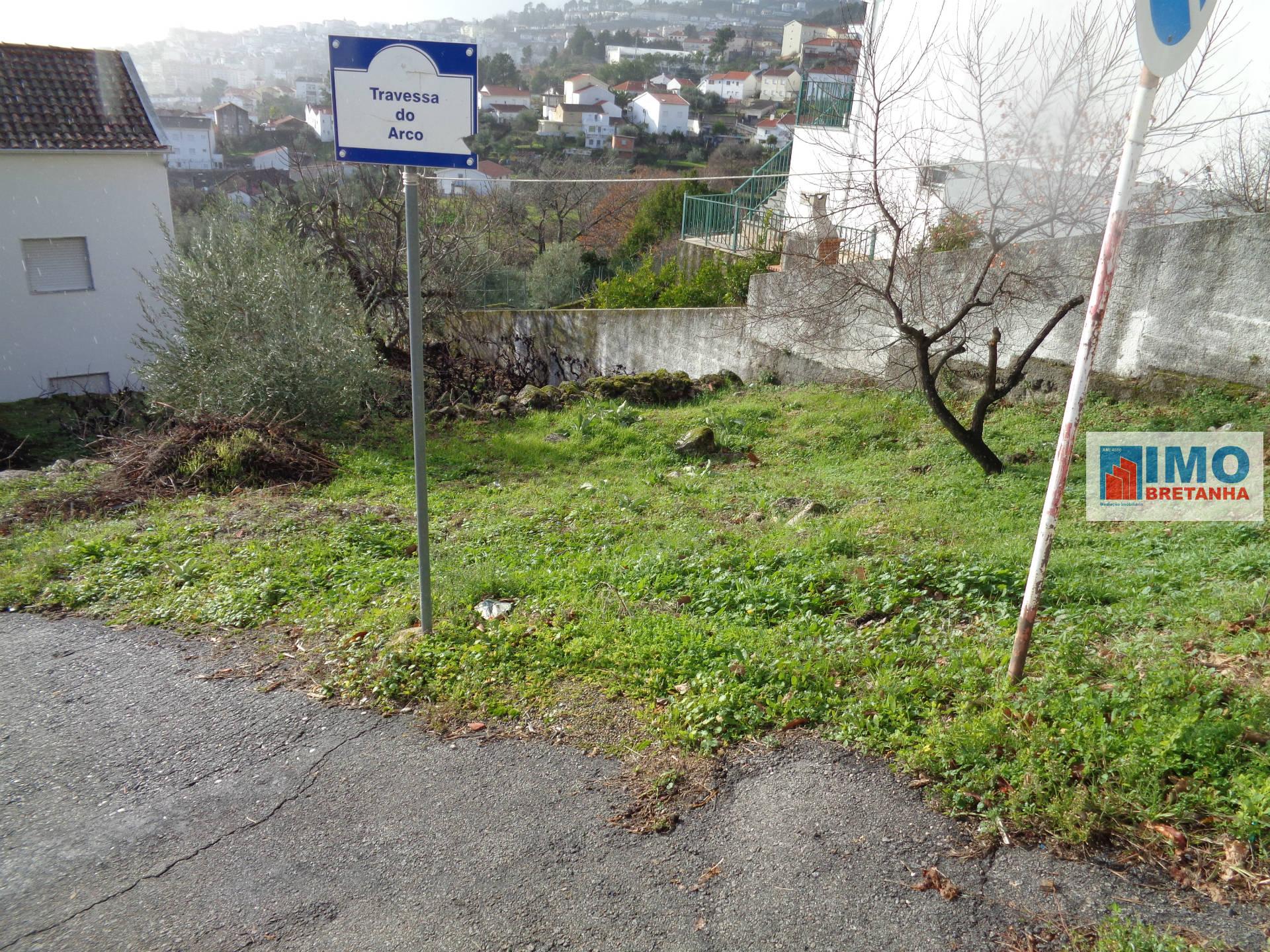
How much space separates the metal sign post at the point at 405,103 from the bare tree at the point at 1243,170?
724 cm

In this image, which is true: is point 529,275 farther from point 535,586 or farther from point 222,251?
point 535,586

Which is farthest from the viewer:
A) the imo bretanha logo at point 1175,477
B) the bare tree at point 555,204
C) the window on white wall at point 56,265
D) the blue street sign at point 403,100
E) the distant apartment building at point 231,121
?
the bare tree at point 555,204

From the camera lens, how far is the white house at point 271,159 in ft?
83.5

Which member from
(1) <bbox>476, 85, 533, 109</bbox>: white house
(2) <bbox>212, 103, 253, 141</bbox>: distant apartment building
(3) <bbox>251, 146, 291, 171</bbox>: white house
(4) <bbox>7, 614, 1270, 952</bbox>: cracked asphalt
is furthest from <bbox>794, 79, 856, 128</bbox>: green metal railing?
(1) <bbox>476, 85, 533, 109</bbox>: white house

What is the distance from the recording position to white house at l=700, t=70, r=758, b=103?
67.6 meters

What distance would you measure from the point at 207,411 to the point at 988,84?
8.51m

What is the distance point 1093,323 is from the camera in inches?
126

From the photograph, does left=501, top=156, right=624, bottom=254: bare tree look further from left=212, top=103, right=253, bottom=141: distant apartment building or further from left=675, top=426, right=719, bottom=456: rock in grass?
left=675, top=426, right=719, bottom=456: rock in grass

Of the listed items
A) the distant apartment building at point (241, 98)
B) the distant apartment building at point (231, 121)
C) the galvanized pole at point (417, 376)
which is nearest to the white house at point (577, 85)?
the distant apartment building at point (231, 121)

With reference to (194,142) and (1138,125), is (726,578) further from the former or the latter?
(194,142)

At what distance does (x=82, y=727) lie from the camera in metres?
4.21

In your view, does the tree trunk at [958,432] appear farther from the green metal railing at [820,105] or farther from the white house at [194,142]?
the white house at [194,142]

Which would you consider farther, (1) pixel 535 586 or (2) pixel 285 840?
(1) pixel 535 586

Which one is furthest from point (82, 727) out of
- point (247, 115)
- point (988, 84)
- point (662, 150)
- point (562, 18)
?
point (562, 18)
